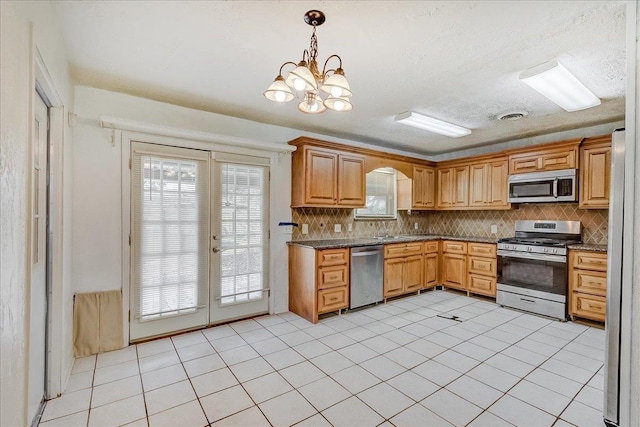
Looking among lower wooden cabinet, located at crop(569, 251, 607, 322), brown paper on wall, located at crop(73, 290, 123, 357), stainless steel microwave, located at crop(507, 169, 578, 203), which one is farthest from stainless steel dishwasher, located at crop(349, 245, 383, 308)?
brown paper on wall, located at crop(73, 290, 123, 357)

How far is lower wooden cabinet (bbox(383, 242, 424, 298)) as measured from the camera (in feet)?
14.3

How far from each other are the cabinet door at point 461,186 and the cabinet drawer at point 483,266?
1001mm

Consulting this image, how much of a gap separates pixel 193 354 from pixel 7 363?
1.91 meters

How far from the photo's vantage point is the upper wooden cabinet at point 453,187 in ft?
16.7

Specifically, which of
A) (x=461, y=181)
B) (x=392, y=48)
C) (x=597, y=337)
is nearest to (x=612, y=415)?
(x=597, y=337)

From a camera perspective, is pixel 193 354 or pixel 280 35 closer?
pixel 280 35

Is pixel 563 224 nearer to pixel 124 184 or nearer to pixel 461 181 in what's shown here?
pixel 461 181

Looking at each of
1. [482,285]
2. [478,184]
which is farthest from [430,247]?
[478,184]

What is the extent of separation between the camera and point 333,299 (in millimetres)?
3775

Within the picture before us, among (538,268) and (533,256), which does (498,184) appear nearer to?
(533,256)

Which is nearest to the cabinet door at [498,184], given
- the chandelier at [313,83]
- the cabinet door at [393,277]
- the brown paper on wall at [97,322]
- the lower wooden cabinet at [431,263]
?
the lower wooden cabinet at [431,263]

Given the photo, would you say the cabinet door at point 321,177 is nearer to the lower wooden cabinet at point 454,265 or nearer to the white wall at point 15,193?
the lower wooden cabinet at point 454,265

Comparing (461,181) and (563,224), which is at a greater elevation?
(461,181)

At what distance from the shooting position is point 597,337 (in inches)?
126
